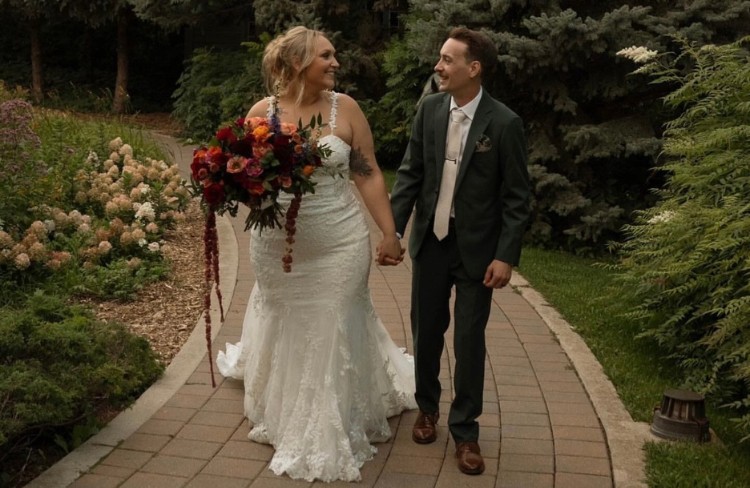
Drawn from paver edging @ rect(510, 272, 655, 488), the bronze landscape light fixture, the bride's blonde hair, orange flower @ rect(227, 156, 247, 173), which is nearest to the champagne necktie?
the bride's blonde hair

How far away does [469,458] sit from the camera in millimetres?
4984

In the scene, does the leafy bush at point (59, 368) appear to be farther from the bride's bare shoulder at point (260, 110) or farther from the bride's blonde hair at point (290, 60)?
the bride's blonde hair at point (290, 60)

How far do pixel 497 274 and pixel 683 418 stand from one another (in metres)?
1.43

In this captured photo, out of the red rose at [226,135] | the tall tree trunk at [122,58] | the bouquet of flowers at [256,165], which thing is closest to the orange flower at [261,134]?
the bouquet of flowers at [256,165]

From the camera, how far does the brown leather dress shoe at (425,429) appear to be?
Answer: 17.5ft

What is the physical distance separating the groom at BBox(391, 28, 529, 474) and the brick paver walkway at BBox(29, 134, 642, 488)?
207mm

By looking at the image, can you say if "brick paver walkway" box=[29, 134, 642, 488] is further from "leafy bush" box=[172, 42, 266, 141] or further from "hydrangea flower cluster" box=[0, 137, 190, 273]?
"leafy bush" box=[172, 42, 266, 141]

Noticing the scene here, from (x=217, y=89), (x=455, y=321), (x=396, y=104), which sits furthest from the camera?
(x=217, y=89)

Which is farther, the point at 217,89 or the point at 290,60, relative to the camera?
the point at 217,89

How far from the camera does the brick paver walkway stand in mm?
4883

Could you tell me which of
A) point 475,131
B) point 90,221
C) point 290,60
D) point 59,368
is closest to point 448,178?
point 475,131

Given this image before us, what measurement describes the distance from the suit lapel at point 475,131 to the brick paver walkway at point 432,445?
1.45 m

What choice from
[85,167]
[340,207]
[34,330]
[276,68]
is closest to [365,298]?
[340,207]

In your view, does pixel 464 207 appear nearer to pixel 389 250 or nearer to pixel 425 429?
pixel 389 250
